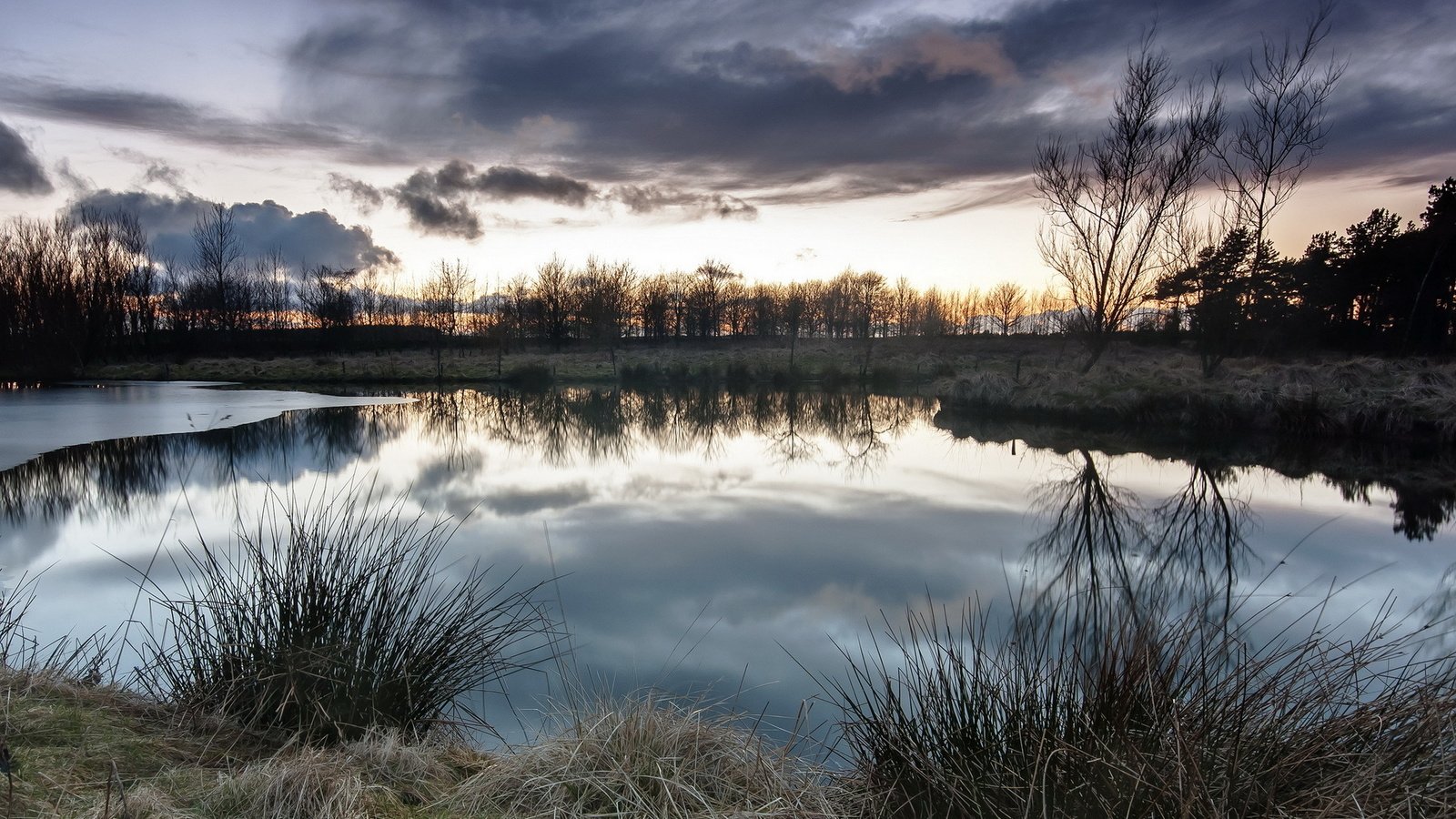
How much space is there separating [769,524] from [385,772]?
6.26 m

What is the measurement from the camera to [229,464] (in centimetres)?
1171

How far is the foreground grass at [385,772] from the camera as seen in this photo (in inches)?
97.6

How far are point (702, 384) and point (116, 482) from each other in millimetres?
24568

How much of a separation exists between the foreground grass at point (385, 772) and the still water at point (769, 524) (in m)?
0.79

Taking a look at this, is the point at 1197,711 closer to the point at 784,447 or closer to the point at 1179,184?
the point at 784,447

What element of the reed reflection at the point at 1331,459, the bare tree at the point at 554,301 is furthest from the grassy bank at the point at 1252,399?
the bare tree at the point at 554,301

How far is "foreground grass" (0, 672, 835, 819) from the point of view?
2.48 meters

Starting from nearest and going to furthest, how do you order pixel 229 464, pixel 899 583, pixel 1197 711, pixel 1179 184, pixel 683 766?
pixel 1197 711, pixel 683 766, pixel 899 583, pixel 229 464, pixel 1179 184

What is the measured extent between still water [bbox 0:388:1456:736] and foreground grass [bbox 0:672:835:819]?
787 mm

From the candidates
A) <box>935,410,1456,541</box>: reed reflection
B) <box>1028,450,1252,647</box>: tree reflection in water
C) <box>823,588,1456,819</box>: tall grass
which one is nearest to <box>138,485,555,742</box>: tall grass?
<box>823,588,1456,819</box>: tall grass

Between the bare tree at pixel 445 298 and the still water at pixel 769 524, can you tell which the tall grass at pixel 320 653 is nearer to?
the still water at pixel 769 524

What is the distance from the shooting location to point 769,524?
884 cm

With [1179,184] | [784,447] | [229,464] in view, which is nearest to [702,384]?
[784,447]

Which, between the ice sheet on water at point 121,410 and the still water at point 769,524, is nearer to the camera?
the still water at point 769,524
